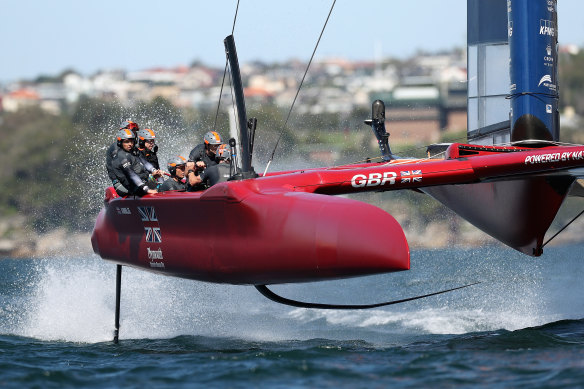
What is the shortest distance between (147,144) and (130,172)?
30.5 inches

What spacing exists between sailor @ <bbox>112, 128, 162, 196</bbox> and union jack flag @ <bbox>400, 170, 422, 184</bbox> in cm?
191

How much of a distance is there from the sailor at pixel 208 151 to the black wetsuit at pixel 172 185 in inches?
8.5

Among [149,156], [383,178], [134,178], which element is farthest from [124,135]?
[383,178]

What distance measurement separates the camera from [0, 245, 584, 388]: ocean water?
5887 mm

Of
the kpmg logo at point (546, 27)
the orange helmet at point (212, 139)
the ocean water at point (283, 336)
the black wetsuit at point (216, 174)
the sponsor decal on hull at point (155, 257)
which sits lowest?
the ocean water at point (283, 336)

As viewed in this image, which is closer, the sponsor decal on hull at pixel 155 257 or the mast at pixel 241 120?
the mast at pixel 241 120

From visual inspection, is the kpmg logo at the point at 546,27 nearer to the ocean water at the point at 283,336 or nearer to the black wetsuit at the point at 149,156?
the ocean water at the point at 283,336

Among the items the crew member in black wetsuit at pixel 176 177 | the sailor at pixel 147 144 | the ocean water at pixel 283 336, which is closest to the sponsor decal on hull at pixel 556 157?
the ocean water at pixel 283 336

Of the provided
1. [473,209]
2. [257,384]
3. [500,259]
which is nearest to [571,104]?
[500,259]

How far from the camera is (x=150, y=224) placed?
7828mm

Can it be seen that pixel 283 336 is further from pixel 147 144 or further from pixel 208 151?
pixel 147 144

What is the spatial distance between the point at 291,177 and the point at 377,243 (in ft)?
4.00

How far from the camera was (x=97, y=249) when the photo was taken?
8.87m

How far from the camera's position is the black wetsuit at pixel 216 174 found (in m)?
7.77
